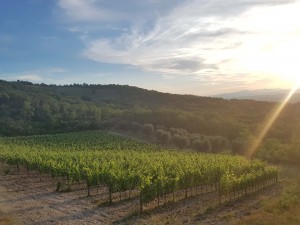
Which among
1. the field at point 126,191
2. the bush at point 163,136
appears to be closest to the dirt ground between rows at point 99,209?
the field at point 126,191

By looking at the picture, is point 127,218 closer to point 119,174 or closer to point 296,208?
point 119,174

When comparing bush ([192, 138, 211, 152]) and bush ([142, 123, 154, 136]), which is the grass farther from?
bush ([142, 123, 154, 136])

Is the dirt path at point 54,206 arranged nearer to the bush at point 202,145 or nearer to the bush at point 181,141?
the bush at point 202,145

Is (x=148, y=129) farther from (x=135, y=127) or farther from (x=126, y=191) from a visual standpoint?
(x=126, y=191)

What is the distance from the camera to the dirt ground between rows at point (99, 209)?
30047 mm

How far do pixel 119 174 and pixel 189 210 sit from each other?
8.35 meters

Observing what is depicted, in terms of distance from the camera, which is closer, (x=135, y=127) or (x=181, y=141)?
(x=181, y=141)

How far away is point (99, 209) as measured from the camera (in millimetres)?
33656

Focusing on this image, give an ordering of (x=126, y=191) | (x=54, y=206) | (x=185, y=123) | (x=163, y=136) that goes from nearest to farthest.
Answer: (x=54, y=206)
(x=126, y=191)
(x=163, y=136)
(x=185, y=123)

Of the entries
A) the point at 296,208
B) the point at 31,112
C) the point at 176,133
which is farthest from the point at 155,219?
the point at 31,112

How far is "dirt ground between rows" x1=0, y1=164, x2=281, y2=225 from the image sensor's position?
3005 centimetres

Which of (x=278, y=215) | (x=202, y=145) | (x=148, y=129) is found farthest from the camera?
(x=148, y=129)

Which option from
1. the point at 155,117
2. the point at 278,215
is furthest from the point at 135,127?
the point at 278,215

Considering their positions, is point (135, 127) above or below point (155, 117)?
below
